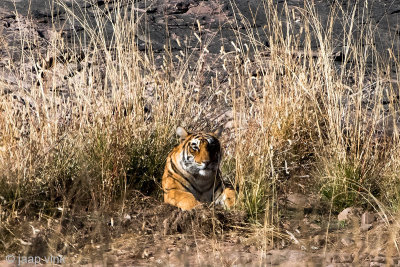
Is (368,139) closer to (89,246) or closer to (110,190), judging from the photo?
(110,190)

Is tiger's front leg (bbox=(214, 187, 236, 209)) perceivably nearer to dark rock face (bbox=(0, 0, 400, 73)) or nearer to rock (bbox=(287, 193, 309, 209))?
rock (bbox=(287, 193, 309, 209))

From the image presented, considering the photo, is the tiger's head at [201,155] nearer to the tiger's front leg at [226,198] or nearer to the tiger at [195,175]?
the tiger at [195,175]

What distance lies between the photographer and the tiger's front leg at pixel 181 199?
471 cm

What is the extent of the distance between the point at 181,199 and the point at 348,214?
1202 millimetres

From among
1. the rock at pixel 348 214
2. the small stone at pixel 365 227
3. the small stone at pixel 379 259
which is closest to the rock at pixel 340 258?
the small stone at pixel 379 259

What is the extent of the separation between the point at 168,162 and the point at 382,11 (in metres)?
4.35

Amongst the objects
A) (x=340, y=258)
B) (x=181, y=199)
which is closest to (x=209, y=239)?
(x=181, y=199)

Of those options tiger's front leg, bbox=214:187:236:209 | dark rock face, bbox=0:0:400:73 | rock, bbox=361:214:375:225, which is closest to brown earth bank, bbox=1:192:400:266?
rock, bbox=361:214:375:225

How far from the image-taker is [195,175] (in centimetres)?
491

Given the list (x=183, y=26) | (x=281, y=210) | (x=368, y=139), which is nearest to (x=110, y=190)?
(x=281, y=210)

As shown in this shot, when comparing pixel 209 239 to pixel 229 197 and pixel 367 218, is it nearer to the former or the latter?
pixel 229 197

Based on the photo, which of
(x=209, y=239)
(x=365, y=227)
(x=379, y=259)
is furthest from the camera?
(x=365, y=227)

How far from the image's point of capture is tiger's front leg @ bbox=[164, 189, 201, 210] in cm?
471

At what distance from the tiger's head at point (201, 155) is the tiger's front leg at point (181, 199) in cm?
17
